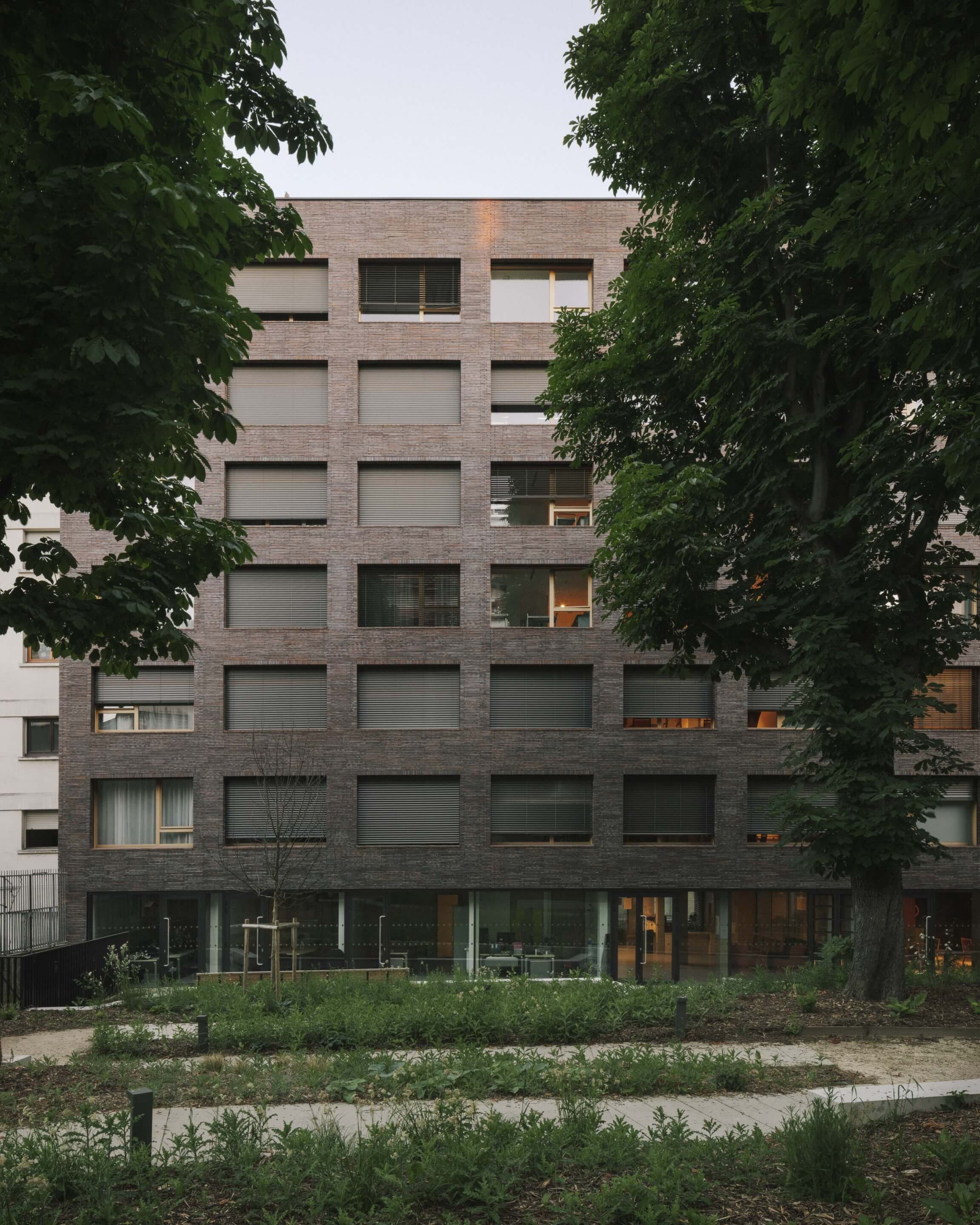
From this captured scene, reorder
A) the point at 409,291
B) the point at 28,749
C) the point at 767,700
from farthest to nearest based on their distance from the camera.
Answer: the point at 28,749 → the point at 409,291 → the point at 767,700

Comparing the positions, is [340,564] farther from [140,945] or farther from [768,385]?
[768,385]

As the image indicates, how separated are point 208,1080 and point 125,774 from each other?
19191 millimetres

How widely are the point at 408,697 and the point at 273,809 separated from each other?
4.78 m

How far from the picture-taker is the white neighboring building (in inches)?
1182

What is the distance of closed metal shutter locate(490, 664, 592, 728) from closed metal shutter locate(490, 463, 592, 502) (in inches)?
193

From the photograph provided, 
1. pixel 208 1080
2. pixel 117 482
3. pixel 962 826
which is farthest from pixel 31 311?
pixel 962 826

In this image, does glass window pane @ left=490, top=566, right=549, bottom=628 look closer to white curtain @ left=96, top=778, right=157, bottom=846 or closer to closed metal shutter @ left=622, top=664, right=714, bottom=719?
closed metal shutter @ left=622, top=664, right=714, bottom=719

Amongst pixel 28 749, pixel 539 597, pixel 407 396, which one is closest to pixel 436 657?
pixel 539 597

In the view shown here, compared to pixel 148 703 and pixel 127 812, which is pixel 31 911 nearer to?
pixel 127 812

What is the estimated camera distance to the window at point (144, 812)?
2730 centimetres

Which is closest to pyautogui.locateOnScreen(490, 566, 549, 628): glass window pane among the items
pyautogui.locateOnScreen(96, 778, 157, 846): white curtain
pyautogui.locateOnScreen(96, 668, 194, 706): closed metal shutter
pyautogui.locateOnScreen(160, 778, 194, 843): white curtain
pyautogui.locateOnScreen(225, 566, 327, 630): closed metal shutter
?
pyautogui.locateOnScreen(225, 566, 327, 630): closed metal shutter

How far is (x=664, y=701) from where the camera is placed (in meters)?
27.8

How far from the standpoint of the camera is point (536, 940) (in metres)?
27.3

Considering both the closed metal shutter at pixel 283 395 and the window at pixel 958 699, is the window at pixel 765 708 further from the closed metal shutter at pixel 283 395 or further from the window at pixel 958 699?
the closed metal shutter at pixel 283 395
